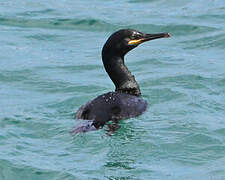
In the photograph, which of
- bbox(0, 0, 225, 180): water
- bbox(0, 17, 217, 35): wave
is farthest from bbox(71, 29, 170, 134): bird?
bbox(0, 17, 217, 35): wave

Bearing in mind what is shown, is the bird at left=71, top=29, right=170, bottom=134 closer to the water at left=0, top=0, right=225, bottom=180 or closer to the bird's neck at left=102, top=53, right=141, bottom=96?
the bird's neck at left=102, top=53, right=141, bottom=96

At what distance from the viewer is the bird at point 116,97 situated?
1012cm

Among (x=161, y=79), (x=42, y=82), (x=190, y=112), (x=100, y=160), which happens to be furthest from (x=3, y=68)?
(x=100, y=160)

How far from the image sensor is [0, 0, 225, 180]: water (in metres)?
9.16

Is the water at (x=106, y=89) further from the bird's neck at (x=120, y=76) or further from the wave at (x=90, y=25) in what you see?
the bird's neck at (x=120, y=76)

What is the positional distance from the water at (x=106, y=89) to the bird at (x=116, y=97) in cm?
16

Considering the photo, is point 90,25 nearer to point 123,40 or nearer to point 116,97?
point 123,40

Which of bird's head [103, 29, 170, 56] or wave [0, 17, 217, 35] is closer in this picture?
bird's head [103, 29, 170, 56]

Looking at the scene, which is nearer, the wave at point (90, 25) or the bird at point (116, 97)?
the bird at point (116, 97)

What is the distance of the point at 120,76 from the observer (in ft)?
38.0

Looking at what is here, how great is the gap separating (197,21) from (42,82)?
4.24 metres

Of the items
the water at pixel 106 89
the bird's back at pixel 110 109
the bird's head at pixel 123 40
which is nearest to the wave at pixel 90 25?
the water at pixel 106 89

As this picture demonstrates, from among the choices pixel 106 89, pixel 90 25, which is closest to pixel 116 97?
pixel 106 89

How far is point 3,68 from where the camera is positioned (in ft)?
44.1
